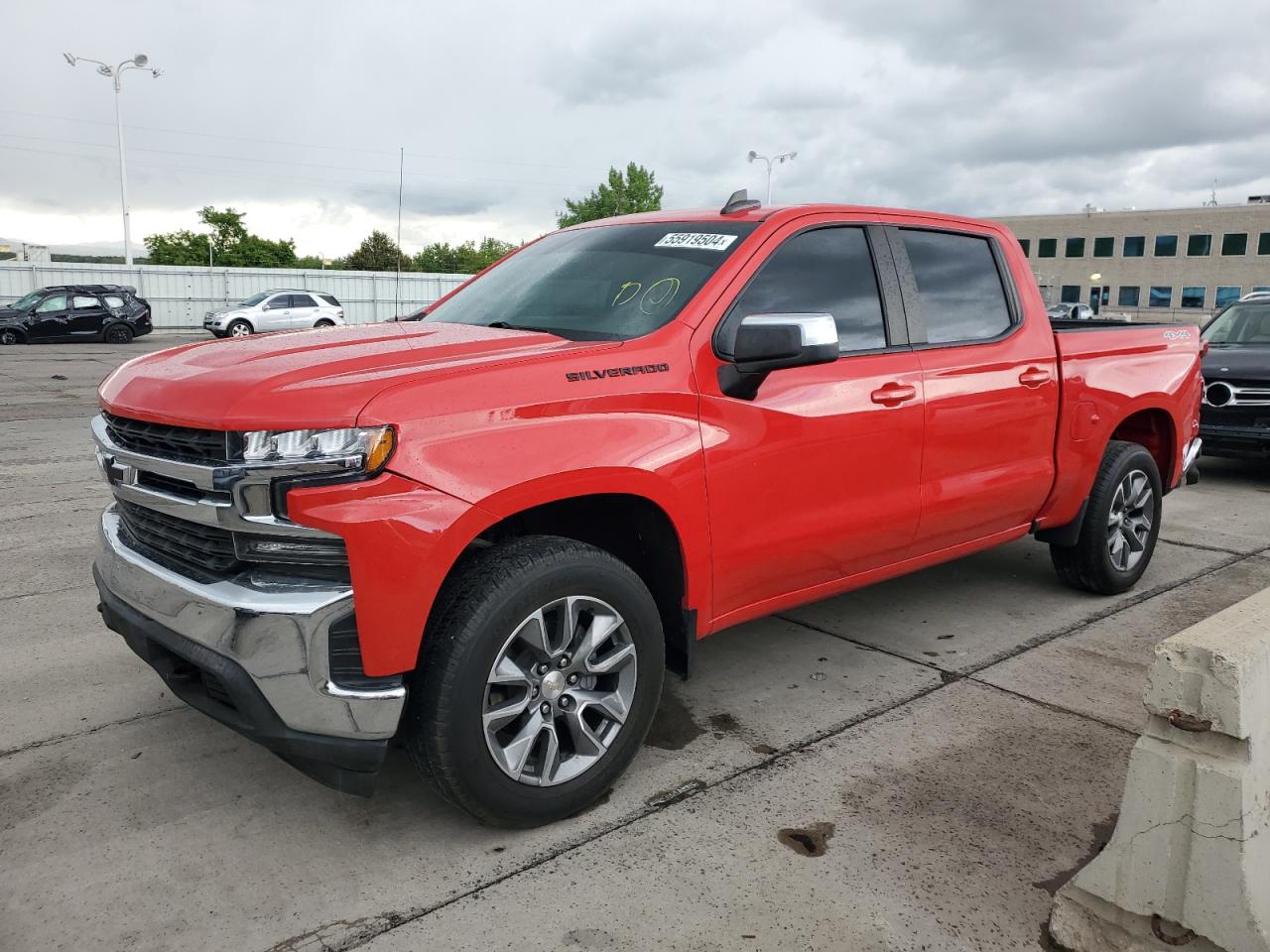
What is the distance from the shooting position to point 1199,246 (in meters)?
70.0

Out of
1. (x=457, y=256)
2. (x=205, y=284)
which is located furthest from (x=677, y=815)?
(x=457, y=256)

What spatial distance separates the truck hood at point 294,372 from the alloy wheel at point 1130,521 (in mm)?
3315

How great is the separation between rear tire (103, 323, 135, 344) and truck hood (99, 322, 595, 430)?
1067 inches

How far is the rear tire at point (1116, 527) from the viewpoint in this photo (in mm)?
4992

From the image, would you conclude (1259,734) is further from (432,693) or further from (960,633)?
(960,633)

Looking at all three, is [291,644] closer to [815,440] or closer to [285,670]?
[285,670]

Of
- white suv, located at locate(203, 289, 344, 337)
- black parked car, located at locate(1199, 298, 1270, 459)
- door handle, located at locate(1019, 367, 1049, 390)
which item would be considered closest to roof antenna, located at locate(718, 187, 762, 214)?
door handle, located at locate(1019, 367, 1049, 390)

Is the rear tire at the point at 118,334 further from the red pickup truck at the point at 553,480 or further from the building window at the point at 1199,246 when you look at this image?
the building window at the point at 1199,246

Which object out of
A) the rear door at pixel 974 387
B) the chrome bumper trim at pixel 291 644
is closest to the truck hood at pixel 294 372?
the chrome bumper trim at pixel 291 644

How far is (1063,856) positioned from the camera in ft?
9.53

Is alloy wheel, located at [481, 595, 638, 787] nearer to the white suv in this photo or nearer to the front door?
the front door

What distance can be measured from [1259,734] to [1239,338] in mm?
8588

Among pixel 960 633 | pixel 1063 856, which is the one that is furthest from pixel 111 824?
pixel 960 633

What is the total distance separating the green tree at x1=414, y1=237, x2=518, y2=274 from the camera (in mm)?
124556
